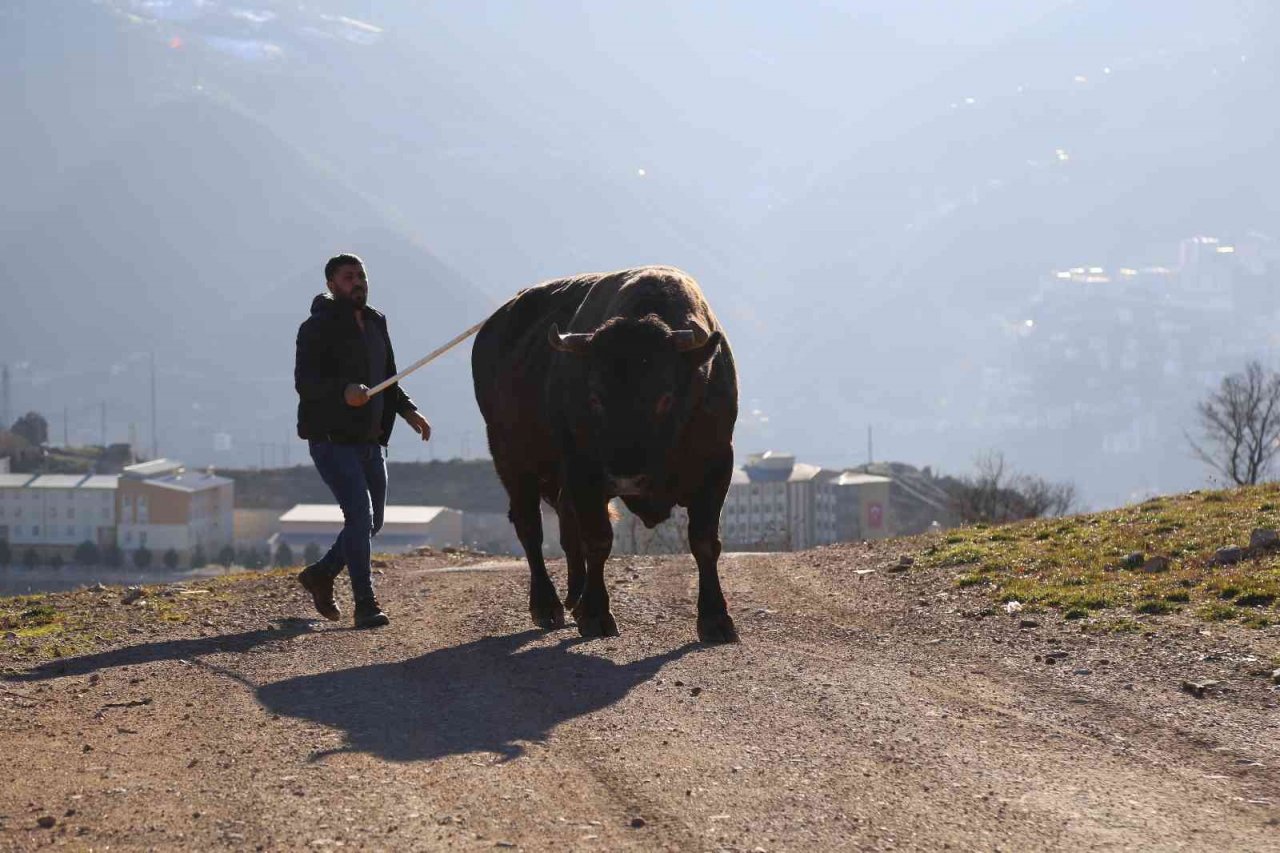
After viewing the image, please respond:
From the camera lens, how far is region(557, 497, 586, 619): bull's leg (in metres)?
10.9

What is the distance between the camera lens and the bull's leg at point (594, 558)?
1028 centimetres

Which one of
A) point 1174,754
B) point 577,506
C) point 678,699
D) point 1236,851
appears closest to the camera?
point 1236,851

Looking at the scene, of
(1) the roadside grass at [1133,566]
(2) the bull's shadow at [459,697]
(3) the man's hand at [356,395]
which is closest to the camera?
(2) the bull's shadow at [459,697]

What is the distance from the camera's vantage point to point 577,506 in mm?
10297

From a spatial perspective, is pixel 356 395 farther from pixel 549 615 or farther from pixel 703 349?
pixel 703 349

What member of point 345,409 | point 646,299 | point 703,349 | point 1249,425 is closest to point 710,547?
point 703,349

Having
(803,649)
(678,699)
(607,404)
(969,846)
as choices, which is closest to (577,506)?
(607,404)

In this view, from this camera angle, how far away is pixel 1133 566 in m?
13.1

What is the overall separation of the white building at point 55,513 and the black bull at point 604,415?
76.2 metres

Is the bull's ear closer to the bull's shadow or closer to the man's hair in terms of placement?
the bull's shadow

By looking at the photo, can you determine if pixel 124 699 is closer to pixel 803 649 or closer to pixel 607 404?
pixel 607 404

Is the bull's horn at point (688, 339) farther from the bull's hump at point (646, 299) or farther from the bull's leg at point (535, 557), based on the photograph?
the bull's leg at point (535, 557)

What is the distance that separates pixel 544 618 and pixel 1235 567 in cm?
538

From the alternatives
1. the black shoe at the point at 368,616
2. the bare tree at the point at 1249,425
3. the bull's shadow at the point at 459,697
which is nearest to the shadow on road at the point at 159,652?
the black shoe at the point at 368,616
